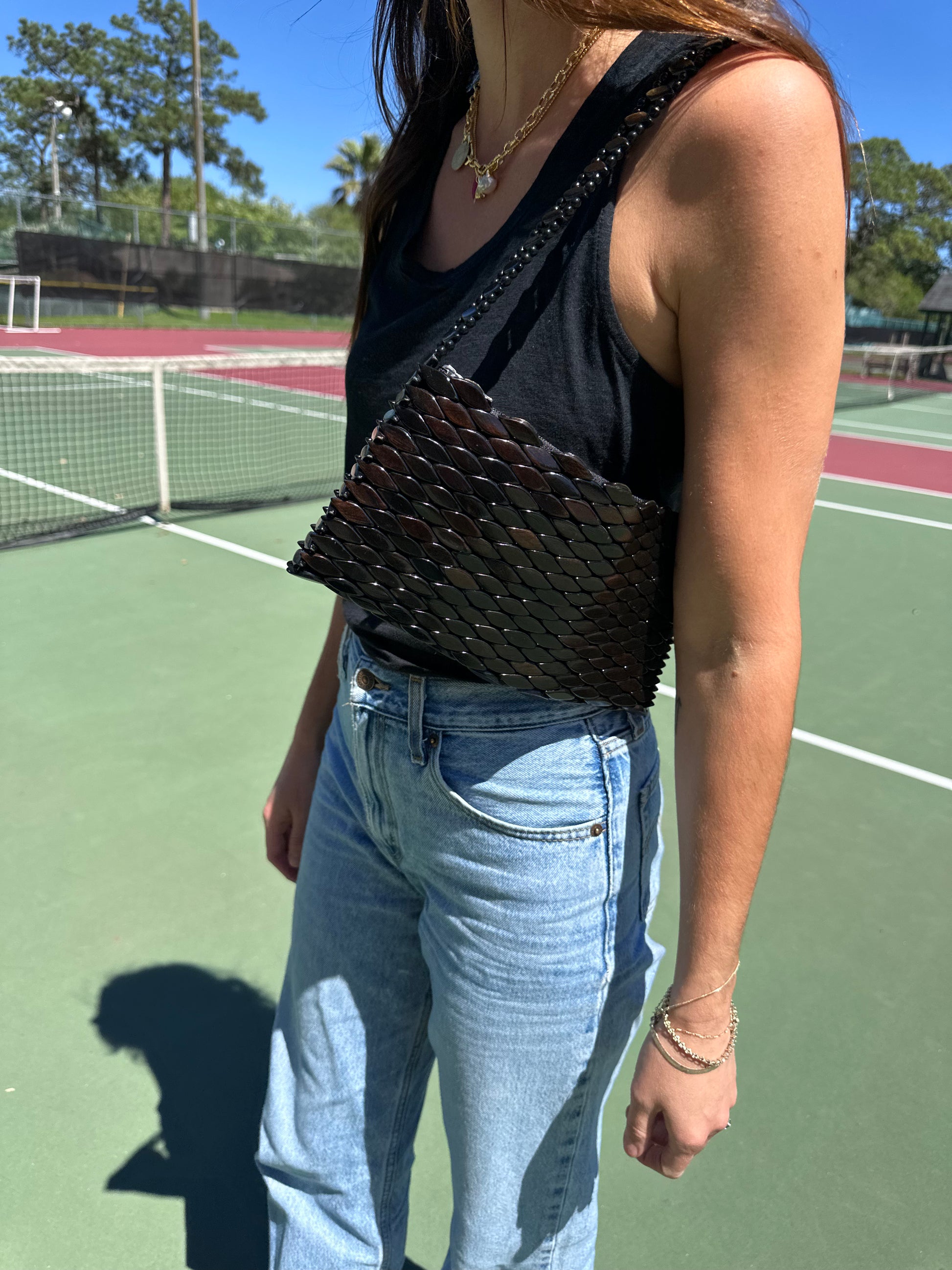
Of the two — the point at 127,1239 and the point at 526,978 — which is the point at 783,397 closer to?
the point at 526,978

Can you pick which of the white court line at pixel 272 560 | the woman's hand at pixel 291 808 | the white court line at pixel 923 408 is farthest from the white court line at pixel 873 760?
the white court line at pixel 923 408

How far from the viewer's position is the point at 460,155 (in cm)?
125

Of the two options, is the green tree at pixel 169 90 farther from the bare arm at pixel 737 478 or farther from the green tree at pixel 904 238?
the bare arm at pixel 737 478

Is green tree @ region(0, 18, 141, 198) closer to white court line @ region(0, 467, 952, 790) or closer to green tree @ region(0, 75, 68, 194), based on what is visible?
green tree @ region(0, 75, 68, 194)

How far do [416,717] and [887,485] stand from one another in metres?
10.1

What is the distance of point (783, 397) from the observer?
880mm

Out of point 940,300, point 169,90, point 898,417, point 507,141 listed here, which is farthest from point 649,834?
point 169,90

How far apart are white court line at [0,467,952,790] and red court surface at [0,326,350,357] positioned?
370 inches

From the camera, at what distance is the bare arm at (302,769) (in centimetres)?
154

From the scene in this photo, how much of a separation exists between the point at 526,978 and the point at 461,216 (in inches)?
36.5

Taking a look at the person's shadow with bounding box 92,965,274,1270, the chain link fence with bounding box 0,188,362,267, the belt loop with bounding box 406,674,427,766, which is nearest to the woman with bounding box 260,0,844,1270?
the belt loop with bounding box 406,674,427,766

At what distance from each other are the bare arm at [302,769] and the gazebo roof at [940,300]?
113 ft

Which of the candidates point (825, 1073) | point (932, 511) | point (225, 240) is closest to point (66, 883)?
point (825, 1073)

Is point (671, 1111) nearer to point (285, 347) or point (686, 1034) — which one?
point (686, 1034)
